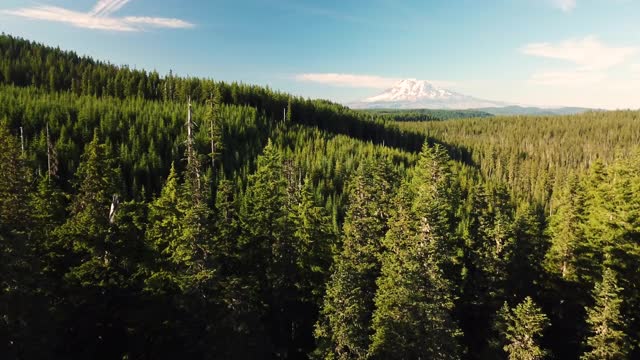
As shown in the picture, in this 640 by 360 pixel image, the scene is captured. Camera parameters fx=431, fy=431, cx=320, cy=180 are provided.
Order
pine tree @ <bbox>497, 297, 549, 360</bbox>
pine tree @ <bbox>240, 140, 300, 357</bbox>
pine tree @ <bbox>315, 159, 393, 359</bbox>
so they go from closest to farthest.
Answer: pine tree @ <bbox>315, 159, 393, 359</bbox>, pine tree @ <bbox>497, 297, 549, 360</bbox>, pine tree @ <bbox>240, 140, 300, 357</bbox>

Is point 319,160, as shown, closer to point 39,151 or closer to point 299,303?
point 39,151

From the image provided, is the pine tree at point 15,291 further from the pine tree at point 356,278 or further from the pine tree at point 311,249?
the pine tree at point 311,249

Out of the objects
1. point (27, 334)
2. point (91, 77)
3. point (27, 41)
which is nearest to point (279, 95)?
point (91, 77)

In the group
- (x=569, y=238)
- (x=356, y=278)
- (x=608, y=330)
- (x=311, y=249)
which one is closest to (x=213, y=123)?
(x=311, y=249)

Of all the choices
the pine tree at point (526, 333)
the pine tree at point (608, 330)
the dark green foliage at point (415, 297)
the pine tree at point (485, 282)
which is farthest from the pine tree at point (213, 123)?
the pine tree at point (608, 330)

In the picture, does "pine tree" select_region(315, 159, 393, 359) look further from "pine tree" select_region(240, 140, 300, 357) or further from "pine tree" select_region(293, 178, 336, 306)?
"pine tree" select_region(240, 140, 300, 357)

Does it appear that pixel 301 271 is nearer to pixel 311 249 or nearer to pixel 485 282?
pixel 311 249

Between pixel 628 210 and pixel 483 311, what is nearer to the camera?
pixel 628 210

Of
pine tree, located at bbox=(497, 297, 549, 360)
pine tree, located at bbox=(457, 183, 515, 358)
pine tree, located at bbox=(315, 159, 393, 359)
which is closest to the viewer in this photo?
pine tree, located at bbox=(315, 159, 393, 359)

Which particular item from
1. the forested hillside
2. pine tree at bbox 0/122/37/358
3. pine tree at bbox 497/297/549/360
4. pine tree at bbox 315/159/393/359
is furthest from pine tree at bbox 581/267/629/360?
pine tree at bbox 0/122/37/358
